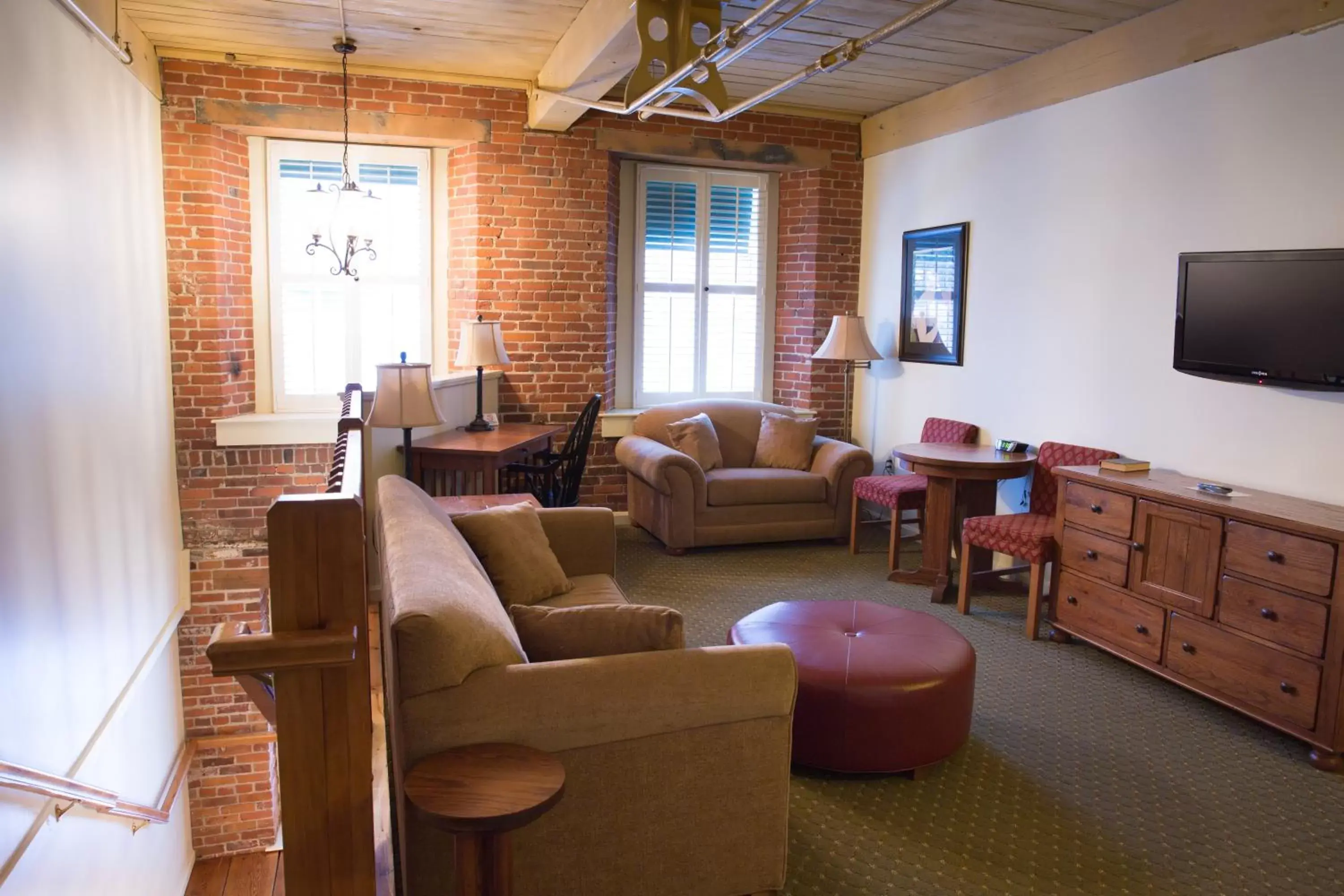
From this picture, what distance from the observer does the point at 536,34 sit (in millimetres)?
4922

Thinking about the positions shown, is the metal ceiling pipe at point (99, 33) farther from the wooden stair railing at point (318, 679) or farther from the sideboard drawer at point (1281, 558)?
the sideboard drawer at point (1281, 558)

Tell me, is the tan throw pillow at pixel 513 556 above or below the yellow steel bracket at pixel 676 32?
below

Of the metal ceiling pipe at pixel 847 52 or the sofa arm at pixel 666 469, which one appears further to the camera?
the sofa arm at pixel 666 469

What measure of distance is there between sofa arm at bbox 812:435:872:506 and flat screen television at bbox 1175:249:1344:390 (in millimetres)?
2115

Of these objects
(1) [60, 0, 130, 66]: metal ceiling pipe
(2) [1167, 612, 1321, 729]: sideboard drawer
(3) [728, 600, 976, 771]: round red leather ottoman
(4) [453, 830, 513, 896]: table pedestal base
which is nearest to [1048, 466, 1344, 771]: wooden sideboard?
(2) [1167, 612, 1321, 729]: sideboard drawer

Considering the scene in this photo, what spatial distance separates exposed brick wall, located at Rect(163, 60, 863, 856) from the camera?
18.0 feet

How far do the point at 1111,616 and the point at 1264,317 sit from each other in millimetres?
1372

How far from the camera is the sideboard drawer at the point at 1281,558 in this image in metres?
3.16

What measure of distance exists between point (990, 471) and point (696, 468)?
1.73 metres

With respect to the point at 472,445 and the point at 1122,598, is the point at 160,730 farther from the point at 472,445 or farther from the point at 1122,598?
the point at 1122,598

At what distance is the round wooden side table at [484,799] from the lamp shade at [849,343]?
4.74 metres

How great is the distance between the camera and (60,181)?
142 inches

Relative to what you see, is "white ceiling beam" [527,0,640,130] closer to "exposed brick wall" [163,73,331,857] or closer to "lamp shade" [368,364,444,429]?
"lamp shade" [368,364,444,429]

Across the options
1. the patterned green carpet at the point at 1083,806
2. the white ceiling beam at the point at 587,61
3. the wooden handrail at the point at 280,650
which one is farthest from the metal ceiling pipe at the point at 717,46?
the wooden handrail at the point at 280,650
